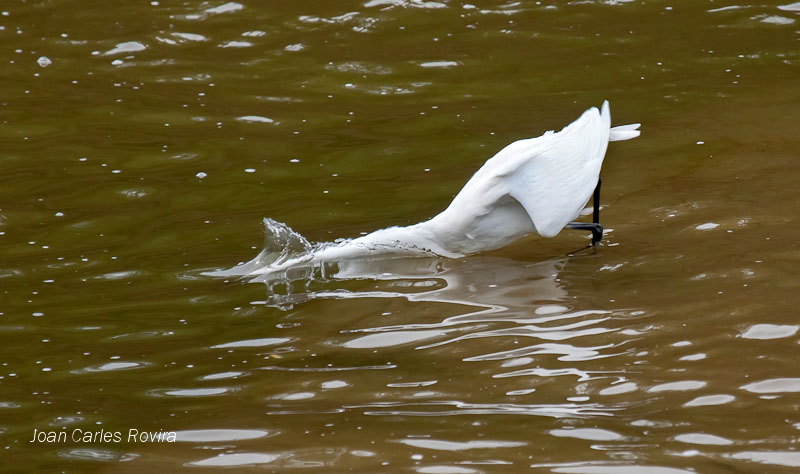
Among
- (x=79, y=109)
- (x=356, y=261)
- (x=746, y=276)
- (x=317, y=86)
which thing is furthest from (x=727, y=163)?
(x=79, y=109)

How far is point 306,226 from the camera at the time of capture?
280 inches

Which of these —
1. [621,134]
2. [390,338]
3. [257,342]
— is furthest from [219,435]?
[621,134]

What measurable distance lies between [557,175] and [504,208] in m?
0.35

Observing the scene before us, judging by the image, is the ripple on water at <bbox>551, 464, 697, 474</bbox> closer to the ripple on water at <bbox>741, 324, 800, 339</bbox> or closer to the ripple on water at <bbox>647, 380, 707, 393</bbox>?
the ripple on water at <bbox>647, 380, 707, 393</bbox>

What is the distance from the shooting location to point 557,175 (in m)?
6.14

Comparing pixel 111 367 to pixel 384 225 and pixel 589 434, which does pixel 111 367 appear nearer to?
pixel 384 225

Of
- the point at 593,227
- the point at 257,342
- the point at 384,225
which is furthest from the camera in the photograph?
the point at 384,225

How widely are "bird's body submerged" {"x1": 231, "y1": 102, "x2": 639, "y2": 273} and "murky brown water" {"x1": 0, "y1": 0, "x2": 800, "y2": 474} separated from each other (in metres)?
0.21

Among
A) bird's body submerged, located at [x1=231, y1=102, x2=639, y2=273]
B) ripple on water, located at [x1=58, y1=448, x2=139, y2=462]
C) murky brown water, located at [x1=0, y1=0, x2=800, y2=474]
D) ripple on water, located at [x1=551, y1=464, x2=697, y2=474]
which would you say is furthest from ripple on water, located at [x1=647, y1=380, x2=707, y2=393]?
ripple on water, located at [x1=58, y1=448, x2=139, y2=462]

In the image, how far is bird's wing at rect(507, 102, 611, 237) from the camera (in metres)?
5.95

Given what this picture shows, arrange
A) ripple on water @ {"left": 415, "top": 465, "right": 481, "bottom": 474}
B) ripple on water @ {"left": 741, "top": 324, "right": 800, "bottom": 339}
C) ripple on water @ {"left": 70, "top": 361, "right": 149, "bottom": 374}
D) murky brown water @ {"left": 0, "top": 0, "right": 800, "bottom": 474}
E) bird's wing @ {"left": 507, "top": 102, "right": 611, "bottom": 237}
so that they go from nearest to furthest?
ripple on water @ {"left": 415, "top": 465, "right": 481, "bottom": 474}, murky brown water @ {"left": 0, "top": 0, "right": 800, "bottom": 474}, ripple on water @ {"left": 741, "top": 324, "right": 800, "bottom": 339}, ripple on water @ {"left": 70, "top": 361, "right": 149, "bottom": 374}, bird's wing @ {"left": 507, "top": 102, "right": 611, "bottom": 237}

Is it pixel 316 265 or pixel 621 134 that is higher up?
pixel 621 134

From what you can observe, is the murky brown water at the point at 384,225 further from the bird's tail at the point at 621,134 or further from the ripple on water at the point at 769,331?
the bird's tail at the point at 621,134

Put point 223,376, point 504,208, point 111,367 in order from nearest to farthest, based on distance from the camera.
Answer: point 223,376 → point 111,367 → point 504,208
